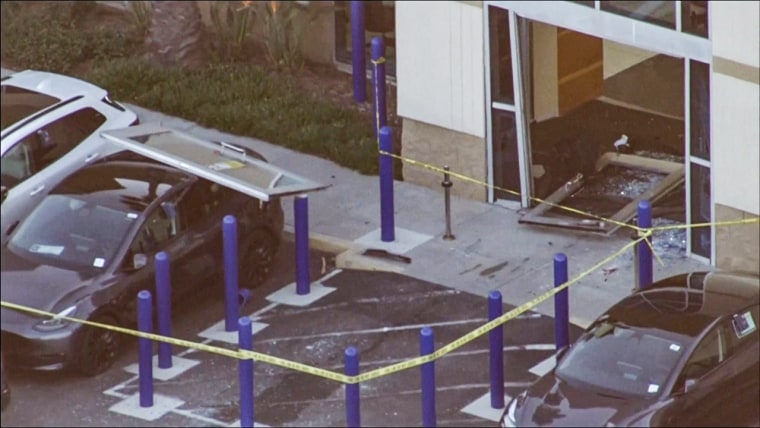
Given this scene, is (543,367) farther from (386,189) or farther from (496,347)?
(386,189)

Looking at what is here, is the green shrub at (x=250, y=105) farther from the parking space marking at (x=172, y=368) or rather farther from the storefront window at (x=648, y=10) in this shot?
the parking space marking at (x=172, y=368)

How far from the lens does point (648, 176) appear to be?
64.0 feet

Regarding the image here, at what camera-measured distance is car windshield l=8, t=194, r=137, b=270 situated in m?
16.0

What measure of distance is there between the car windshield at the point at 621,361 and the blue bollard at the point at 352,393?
163 centimetres

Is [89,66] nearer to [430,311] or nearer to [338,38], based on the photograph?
[338,38]

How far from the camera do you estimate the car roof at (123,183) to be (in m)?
16.6

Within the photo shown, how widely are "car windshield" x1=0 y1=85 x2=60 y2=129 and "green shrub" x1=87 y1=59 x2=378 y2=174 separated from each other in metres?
2.82

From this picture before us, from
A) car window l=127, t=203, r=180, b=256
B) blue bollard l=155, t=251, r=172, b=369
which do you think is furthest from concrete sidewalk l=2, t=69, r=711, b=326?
blue bollard l=155, t=251, r=172, b=369

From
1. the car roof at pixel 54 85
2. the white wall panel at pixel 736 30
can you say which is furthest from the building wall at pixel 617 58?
the car roof at pixel 54 85

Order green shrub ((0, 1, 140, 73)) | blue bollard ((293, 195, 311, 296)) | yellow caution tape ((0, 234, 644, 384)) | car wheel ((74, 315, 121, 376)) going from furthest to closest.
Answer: green shrub ((0, 1, 140, 73)), blue bollard ((293, 195, 311, 296)), car wheel ((74, 315, 121, 376)), yellow caution tape ((0, 234, 644, 384))

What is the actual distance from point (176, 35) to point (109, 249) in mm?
7825

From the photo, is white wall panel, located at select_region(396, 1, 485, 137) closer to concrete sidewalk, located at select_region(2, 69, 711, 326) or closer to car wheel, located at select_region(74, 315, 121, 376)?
concrete sidewalk, located at select_region(2, 69, 711, 326)

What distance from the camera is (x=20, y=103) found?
63.8 ft

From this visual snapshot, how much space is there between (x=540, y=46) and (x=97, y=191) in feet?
18.3
